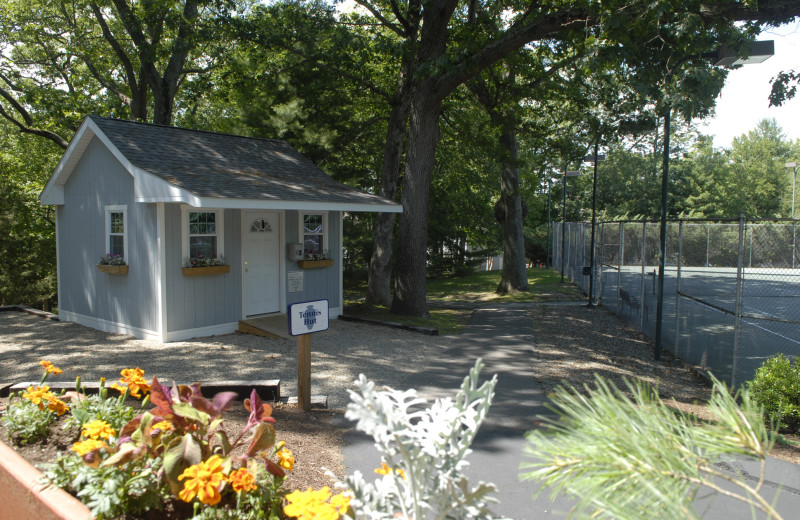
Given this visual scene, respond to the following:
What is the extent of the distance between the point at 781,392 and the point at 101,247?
12.1m

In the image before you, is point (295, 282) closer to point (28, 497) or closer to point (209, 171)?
point (209, 171)

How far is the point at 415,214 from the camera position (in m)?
14.1

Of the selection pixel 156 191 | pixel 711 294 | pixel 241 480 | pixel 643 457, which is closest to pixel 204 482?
pixel 241 480

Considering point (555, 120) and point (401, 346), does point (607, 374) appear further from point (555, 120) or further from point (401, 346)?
point (555, 120)

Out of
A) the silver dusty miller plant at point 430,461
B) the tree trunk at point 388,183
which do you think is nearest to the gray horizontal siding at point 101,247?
the tree trunk at point 388,183

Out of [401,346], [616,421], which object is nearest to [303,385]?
[401,346]

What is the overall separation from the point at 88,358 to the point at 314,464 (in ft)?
20.4

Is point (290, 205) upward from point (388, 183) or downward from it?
downward

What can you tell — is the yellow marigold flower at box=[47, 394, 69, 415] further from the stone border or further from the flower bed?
the stone border

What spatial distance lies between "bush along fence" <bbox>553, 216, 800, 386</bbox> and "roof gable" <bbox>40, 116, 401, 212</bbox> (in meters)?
6.59

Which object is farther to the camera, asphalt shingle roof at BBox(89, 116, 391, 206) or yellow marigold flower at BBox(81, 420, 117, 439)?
asphalt shingle roof at BBox(89, 116, 391, 206)

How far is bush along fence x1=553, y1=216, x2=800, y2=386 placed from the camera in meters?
9.79

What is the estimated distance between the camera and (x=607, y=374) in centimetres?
905

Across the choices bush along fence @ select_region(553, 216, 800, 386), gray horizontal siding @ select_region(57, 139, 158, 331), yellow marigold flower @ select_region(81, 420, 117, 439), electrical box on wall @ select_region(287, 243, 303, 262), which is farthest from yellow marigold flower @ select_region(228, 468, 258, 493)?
electrical box on wall @ select_region(287, 243, 303, 262)
